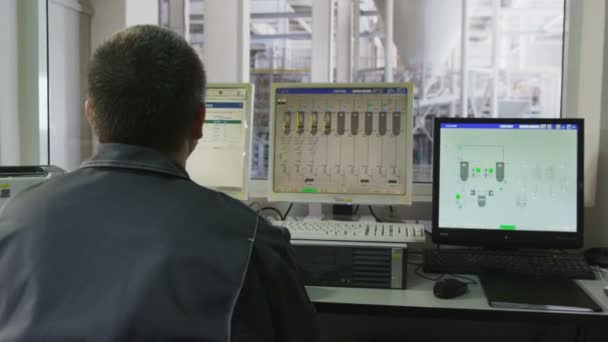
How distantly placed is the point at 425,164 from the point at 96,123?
172cm

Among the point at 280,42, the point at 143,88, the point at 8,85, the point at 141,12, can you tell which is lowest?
the point at 143,88

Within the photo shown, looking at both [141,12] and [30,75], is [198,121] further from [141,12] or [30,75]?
[141,12]

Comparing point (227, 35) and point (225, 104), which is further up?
point (227, 35)

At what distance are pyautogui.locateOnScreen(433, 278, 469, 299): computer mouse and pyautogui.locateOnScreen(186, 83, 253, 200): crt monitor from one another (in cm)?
83

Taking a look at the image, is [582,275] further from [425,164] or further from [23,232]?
[23,232]

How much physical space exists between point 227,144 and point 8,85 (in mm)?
869

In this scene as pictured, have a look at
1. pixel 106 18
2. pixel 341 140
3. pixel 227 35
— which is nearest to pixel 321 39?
pixel 227 35

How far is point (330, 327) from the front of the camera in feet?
7.15

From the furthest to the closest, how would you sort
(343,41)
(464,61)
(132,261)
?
(464,61) < (343,41) < (132,261)

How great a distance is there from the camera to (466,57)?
3439 millimetres

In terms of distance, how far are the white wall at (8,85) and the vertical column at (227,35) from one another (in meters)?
0.82

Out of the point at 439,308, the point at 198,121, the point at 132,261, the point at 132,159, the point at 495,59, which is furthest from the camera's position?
the point at 495,59

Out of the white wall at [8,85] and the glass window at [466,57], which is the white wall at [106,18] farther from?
the glass window at [466,57]

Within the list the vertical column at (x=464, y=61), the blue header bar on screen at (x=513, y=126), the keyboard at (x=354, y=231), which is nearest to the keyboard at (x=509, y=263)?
the keyboard at (x=354, y=231)
